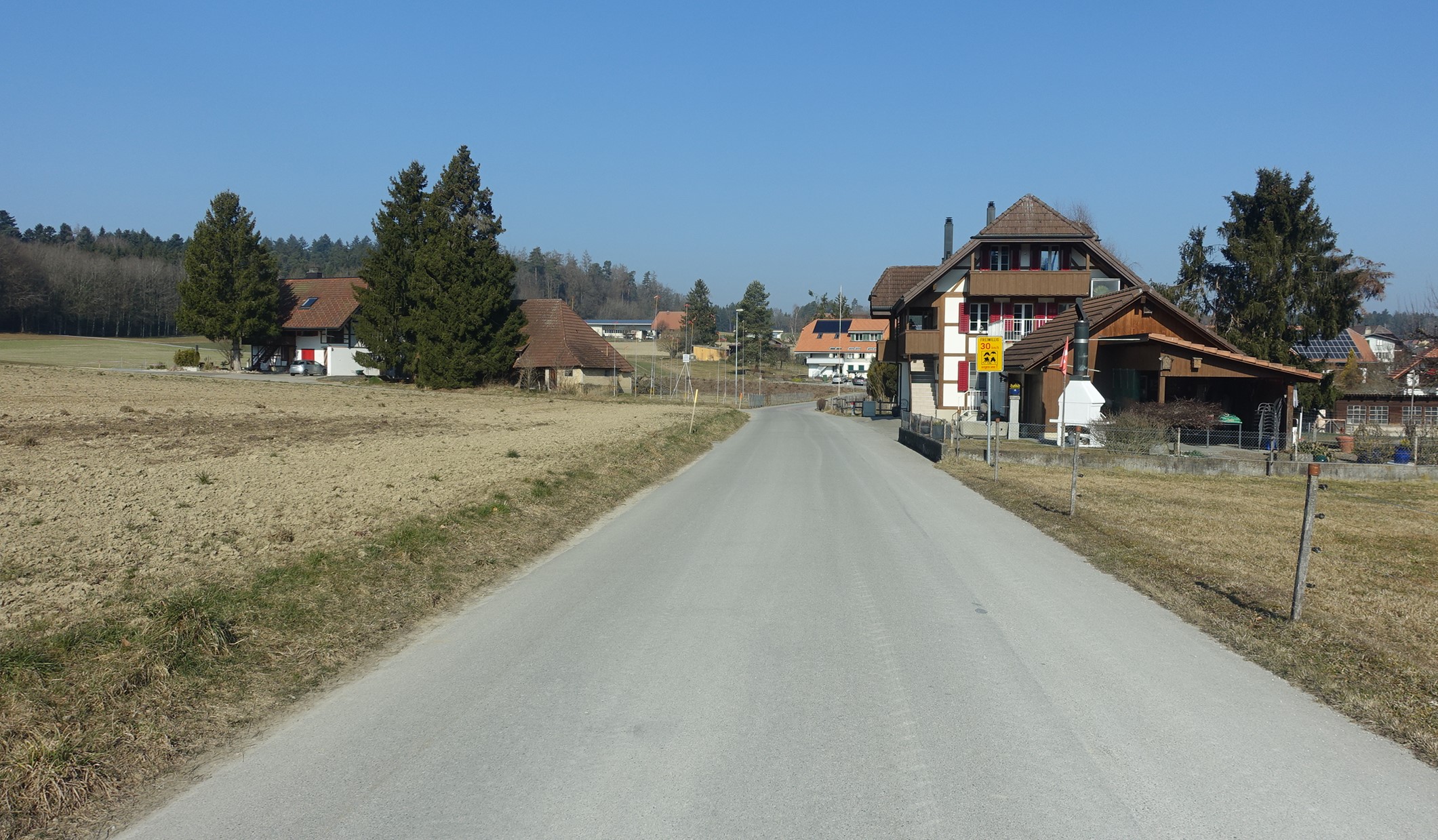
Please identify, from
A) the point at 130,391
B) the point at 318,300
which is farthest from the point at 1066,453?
the point at 318,300

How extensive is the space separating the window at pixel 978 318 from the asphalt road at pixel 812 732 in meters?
39.9

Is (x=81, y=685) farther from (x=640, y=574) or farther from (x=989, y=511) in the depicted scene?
(x=989, y=511)

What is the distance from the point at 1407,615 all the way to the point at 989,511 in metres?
7.51

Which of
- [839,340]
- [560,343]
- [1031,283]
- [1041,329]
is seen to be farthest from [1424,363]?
[839,340]

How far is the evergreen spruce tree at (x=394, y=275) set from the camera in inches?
2451

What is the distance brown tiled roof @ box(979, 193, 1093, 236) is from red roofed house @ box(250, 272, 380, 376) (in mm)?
46349

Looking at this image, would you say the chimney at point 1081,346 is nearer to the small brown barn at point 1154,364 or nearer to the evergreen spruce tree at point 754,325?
the small brown barn at point 1154,364

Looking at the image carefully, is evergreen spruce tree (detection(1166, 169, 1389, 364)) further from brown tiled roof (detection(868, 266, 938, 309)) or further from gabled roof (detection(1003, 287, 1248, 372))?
brown tiled roof (detection(868, 266, 938, 309))

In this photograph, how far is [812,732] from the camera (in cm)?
524

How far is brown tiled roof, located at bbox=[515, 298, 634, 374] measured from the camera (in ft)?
217

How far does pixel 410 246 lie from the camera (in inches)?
2456

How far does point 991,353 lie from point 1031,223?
23467 millimetres

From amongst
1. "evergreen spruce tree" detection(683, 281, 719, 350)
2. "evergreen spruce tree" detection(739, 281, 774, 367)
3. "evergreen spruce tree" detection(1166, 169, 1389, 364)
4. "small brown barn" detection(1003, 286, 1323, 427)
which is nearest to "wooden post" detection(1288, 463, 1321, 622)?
"small brown barn" detection(1003, 286, 1323, 427)

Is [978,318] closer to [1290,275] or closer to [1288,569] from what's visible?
[1290,275]
